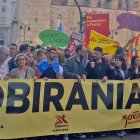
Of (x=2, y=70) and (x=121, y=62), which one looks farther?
(x=121, y=62)

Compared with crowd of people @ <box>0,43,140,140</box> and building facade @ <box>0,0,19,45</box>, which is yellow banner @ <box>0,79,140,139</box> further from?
building facade @ <box>0,0,19,45</box>

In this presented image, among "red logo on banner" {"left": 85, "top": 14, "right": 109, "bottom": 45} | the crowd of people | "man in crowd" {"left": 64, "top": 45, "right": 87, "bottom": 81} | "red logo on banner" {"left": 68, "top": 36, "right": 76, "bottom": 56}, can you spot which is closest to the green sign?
"red logo on banner" {"left": 68, "top": 36, "right": 76, "bottom": 56}

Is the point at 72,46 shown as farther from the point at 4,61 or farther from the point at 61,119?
the point at 61,119

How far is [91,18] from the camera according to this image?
47.6 feet

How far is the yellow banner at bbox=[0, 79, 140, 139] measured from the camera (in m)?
7.36

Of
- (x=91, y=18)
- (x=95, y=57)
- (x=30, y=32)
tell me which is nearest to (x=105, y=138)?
(x=95, y=57)

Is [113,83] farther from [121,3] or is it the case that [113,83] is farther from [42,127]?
[121,3]

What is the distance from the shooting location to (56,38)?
13266 mm

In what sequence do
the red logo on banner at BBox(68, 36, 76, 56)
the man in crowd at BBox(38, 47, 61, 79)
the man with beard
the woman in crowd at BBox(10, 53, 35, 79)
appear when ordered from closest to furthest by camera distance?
the woman in crowd at BBox(10, 53, 35, 79) < the man in crowd at BBox(38, 47, 61, 79) < the man with beard < the red logo on banner at BBox(68, 36, 76, 56)

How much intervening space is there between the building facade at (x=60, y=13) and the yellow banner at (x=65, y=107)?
5597cm

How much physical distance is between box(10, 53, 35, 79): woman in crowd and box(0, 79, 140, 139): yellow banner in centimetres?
15

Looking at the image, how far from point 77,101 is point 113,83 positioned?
94 cm

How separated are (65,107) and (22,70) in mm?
1047

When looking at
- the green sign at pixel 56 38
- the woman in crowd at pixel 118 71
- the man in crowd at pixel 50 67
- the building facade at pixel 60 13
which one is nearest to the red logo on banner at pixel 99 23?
the green sign at pixel 56 38
